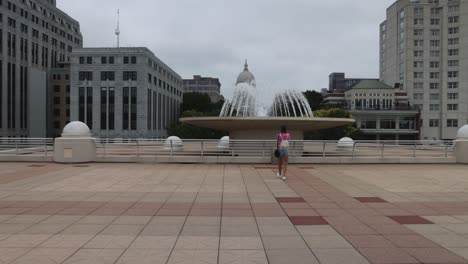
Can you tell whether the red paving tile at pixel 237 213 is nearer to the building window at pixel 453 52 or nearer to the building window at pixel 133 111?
the building window at pixel 133 111

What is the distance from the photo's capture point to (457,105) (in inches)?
3607

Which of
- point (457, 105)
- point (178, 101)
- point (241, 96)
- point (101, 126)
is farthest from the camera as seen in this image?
point (178, 101)

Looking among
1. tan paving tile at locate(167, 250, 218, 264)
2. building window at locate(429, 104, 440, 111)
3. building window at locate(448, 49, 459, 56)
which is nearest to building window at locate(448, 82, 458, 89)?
building window at locate(429, 104, 440, 111)

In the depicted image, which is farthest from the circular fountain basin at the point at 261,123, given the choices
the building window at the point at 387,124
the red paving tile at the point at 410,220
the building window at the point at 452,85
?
the building window at the point at 452,85

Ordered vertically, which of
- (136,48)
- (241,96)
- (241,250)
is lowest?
(241,250)

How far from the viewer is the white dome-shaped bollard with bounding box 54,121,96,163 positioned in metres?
17.6

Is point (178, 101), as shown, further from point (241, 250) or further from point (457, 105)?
point (241, 250)

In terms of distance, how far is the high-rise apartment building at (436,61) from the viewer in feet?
297

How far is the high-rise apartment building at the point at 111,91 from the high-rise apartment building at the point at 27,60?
11934 millimetres

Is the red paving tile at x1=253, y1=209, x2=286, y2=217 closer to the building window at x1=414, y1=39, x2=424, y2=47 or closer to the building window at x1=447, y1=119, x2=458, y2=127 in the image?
the building window at x1=414, y1=39, x2=424, y2=47

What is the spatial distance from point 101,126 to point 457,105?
82.4 meters

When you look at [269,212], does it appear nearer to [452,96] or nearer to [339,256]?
[339,256]

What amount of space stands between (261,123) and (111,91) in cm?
7324

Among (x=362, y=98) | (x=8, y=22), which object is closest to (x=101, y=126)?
(x=8, y=22)
